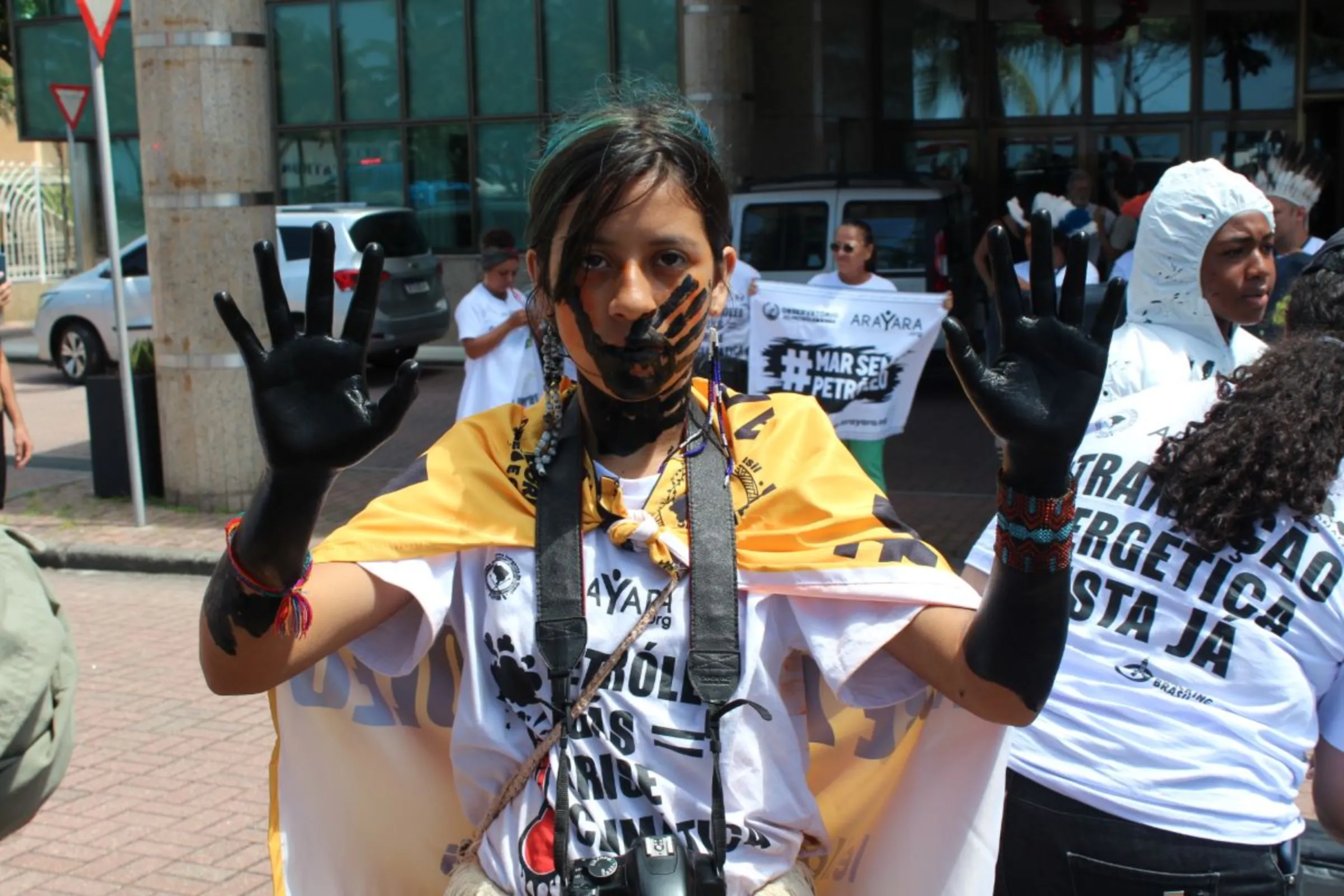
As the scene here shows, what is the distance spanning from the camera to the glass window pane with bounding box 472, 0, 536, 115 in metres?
18.4

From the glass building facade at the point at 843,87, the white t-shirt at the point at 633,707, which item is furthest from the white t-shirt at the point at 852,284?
the glass building facade at the point at 843,87

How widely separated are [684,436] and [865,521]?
1.02 feet

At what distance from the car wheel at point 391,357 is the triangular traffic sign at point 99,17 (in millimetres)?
7814

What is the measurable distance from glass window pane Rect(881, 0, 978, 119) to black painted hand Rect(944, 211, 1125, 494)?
17.8m

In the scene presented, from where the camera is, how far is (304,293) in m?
15.1

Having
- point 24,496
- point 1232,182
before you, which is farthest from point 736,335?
point 1232,182

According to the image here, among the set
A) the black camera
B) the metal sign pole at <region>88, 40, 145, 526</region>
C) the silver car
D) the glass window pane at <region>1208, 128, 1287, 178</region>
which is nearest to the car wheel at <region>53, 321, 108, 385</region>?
the silver car

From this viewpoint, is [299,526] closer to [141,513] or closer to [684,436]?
[684,436]

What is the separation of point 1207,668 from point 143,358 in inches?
371

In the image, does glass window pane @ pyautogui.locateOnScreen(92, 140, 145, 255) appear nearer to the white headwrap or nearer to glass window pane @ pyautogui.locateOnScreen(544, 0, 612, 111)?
glass window pane @ pyautogui.locateOnScreen(544, 0, 612, 111)

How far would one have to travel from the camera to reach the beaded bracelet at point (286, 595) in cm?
184

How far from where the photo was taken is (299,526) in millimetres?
1832

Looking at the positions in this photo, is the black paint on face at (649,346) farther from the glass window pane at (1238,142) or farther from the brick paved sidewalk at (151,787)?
the glass window pane at (1238,142)

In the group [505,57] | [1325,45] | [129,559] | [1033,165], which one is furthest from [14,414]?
[1325,45]
